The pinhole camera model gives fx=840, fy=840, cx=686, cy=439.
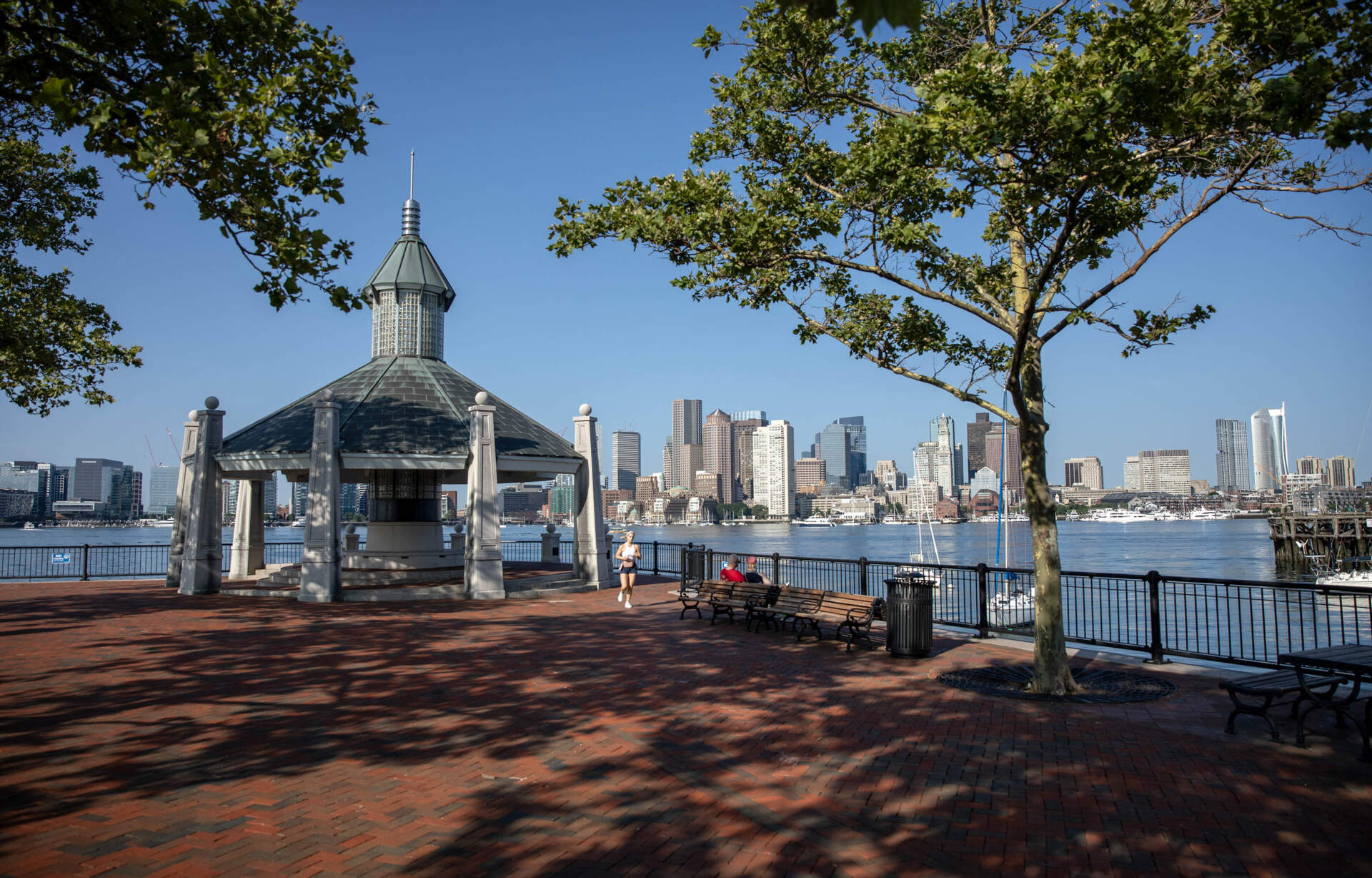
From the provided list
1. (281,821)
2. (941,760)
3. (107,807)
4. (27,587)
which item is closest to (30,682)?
(107,807)

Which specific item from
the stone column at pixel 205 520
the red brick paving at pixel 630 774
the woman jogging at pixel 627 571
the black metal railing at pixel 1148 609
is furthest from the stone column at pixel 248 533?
the black metal railing at pixel 1148 609

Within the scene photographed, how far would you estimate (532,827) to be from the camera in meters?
5.57

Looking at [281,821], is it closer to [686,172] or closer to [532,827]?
[532,827]

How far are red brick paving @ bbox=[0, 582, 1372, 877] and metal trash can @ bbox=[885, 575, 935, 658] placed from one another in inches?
14.6

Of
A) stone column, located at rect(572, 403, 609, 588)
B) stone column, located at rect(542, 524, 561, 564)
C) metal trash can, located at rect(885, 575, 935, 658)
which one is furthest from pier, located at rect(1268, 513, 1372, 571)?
metal trash can, located at rect(885, 575, 935, 658)

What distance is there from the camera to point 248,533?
24719mm

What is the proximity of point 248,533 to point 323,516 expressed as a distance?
658 centimetres

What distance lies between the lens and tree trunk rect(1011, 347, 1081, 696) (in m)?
9.67

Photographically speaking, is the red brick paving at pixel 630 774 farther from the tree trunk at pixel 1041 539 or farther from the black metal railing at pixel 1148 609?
the black metal railing at pixel 1148 609

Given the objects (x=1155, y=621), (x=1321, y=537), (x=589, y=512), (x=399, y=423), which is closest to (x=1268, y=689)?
(x=1155, y=621)

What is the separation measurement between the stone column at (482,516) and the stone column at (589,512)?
Result: 10.1ft

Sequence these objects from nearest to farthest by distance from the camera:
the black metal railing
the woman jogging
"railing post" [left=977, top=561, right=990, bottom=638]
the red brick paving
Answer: the red brick paving → the black metal railing → "railing post" [left=977, top=561, right=990, bottom=638] → the woman jogging

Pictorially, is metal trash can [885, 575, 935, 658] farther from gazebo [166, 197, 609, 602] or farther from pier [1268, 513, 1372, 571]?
pier [1268, 513, 1372, 571]

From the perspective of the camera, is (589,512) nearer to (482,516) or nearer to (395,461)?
(482,516)
